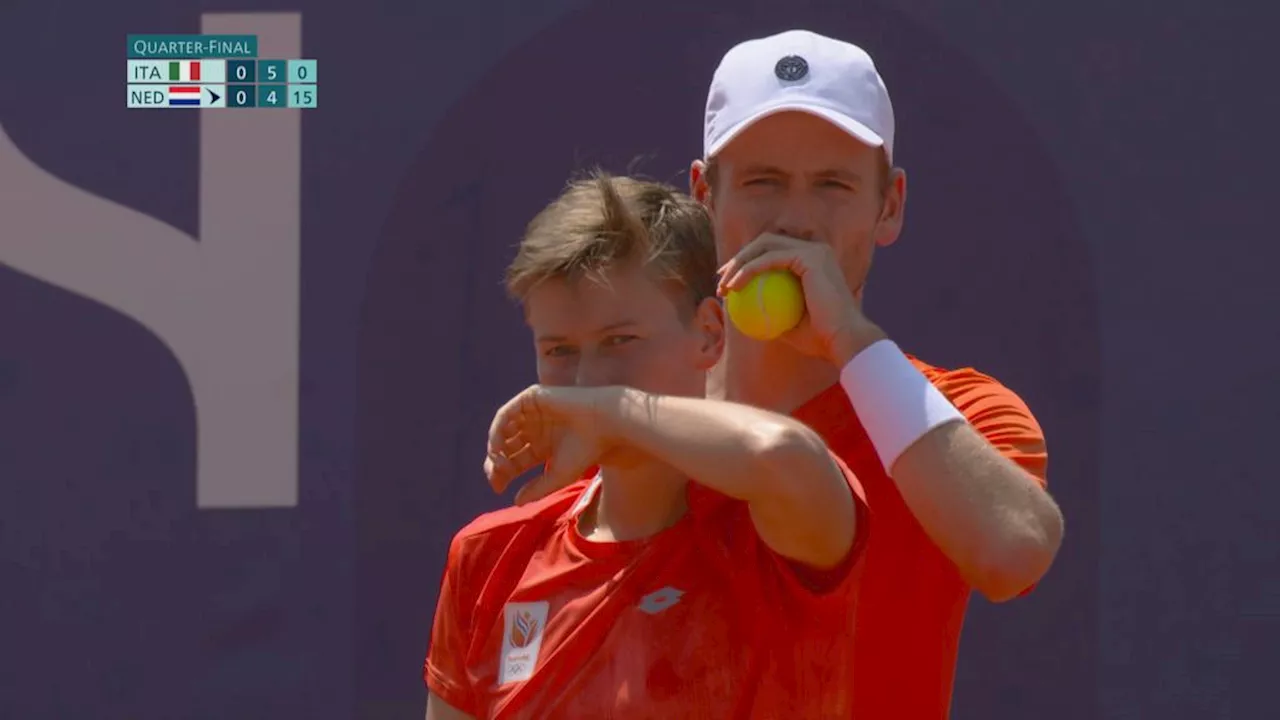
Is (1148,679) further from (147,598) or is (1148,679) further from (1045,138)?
(147,598)

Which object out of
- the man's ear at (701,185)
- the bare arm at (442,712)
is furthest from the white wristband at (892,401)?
the bare arm at (442,712)

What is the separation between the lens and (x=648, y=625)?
183 centimetres

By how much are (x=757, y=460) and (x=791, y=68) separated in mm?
658

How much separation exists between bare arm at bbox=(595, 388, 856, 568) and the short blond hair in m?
0.21

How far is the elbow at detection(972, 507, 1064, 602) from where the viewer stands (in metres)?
1.86

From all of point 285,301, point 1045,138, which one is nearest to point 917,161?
point 1045,138

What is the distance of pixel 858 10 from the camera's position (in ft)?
10.6

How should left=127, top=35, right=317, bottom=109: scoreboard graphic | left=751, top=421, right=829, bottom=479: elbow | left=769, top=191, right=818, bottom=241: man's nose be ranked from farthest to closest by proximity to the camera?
left=127, top=35, right=317, bottom=109: scoreboard graphic < left=769, top=191, right=818, bottom=241: man's nose < left=751, top=421, right=829, bottom=479: elbow

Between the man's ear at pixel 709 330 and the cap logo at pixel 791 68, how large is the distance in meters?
0.31

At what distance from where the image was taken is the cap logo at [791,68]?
7.04ft

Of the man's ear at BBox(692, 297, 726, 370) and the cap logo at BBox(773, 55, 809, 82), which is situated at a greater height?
the cap logo at BBox(773, 55, 809, 82)

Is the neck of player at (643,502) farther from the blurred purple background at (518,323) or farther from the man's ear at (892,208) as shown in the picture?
the blurred purple background at (518,323)

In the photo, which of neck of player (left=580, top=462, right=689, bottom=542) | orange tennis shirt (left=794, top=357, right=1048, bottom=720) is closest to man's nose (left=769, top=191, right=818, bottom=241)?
orange tennis shirt (left=794, top=357, right=1048, bottom=720)

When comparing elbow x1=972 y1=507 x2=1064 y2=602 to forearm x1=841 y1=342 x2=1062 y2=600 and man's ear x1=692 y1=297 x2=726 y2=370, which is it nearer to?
forearm x1=841 y1=342 x2=1062 y2=600
